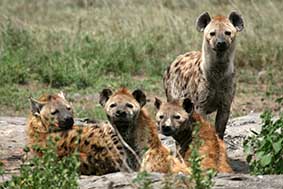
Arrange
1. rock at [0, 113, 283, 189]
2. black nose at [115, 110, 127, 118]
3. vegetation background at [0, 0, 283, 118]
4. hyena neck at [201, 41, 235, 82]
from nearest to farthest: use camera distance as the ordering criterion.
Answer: rock at [0, 113, 283, 189], black nose at [115, 110, 127, 118], hyena neck at [201, 41, 235, 82], vegetation background at [0, 0, 283, 118]

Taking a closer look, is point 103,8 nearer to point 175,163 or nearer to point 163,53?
point 163,53

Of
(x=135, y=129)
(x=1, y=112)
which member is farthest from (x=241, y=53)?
(x=135, y=129)

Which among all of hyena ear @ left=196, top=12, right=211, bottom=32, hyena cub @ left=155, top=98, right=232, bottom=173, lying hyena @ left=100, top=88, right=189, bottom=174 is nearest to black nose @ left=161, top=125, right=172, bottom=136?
hyena cub @ left=155, top=98, right=232, bottom=173

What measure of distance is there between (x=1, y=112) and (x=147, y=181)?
18.6ft

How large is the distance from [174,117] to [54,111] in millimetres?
826

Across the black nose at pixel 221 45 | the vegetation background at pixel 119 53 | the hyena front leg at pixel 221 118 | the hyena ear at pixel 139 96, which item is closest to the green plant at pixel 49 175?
the hyena ear at pixel 139 96

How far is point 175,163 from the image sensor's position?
623cm

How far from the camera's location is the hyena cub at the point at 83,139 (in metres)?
6.92

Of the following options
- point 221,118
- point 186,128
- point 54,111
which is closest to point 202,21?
point 221,118

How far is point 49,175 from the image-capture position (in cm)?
529

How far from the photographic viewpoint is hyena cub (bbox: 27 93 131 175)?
6922 mm

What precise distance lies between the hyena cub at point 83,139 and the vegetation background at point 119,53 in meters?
2.93

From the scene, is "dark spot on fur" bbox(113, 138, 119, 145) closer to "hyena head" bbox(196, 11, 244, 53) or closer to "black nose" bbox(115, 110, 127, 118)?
"black nose" bbox(115, 110, 127, 118)

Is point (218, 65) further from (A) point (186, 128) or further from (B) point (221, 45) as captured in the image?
(A) point (186, 128)
